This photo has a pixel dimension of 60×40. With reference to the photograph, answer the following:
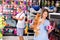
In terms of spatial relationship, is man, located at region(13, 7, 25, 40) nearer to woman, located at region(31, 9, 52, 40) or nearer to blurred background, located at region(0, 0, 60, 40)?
blurred background, located at region(0, 0, 60, 40)

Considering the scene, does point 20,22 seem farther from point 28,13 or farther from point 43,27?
point 43,27

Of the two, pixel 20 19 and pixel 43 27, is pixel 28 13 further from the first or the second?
pixel 43 27

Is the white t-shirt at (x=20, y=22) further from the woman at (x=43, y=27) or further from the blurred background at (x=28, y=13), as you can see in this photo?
the woman at (x=43, y=27)

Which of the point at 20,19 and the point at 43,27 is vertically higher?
the point at 20,19

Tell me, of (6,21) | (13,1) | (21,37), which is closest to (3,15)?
(6,21)

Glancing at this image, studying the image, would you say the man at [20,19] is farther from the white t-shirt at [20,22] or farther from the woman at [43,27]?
the woman at [43,27]

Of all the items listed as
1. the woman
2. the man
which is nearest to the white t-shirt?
the man

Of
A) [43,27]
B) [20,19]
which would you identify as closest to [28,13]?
[20,19]

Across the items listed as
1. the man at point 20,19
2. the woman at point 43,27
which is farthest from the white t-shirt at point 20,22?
the woman at point 43,27

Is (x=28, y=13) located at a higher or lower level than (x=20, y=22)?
higher

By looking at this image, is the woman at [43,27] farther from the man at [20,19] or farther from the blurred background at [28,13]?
the man at [20,19]

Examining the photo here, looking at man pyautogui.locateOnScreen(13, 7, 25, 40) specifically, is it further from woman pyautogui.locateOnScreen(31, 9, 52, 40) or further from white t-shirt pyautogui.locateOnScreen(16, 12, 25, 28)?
woman pyautogui.locateOnScreen(31, 9, 52, 40)

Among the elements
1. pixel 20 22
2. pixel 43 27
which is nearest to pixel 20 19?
pixel 20 22

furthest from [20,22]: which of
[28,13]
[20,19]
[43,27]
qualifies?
[43,27]
